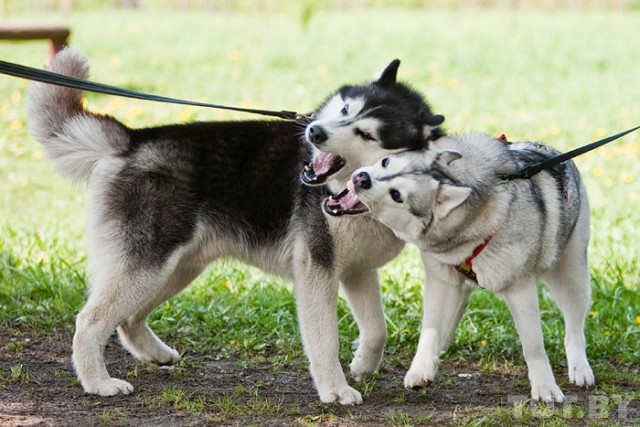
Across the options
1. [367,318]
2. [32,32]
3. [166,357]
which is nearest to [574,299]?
[367,318]

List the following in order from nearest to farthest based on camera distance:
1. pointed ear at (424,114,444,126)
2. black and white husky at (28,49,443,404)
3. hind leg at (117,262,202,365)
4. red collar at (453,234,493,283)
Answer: red collar at (453,234,493,283)
pointed ear at (424,114,444,126)
black and white husky at (28,49,443,404)
hind leg at (117,262,202,365)

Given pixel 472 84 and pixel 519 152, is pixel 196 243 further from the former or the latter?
pixel 472 84

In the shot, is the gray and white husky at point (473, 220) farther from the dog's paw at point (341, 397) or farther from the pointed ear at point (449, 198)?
the dog's paw at point (341, 397)

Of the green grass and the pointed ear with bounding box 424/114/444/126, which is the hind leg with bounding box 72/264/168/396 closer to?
the green grass

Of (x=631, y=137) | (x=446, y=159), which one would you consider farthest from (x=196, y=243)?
(x=631, y=137)

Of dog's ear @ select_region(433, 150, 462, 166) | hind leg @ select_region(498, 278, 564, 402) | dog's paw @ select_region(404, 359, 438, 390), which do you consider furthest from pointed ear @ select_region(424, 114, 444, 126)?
dog's paw @ select_region(404, 359, 438, 390)

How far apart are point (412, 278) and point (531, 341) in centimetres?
202

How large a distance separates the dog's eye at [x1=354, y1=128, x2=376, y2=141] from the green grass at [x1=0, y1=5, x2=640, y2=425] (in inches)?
51.2

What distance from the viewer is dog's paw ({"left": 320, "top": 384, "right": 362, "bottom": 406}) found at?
4.59 m

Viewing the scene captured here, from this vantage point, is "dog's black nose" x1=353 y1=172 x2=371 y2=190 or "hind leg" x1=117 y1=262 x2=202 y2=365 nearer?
"dog's black nose" x1=353 y1=172 x2=371 y2=190

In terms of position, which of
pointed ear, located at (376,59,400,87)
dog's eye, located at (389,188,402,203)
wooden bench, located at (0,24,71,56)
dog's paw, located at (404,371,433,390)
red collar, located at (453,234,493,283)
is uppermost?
wooden bench, located at (0,24,71,56)

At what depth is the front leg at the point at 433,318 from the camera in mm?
4531

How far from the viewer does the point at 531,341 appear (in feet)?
14.7

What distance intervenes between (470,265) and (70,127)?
2.18 meters
